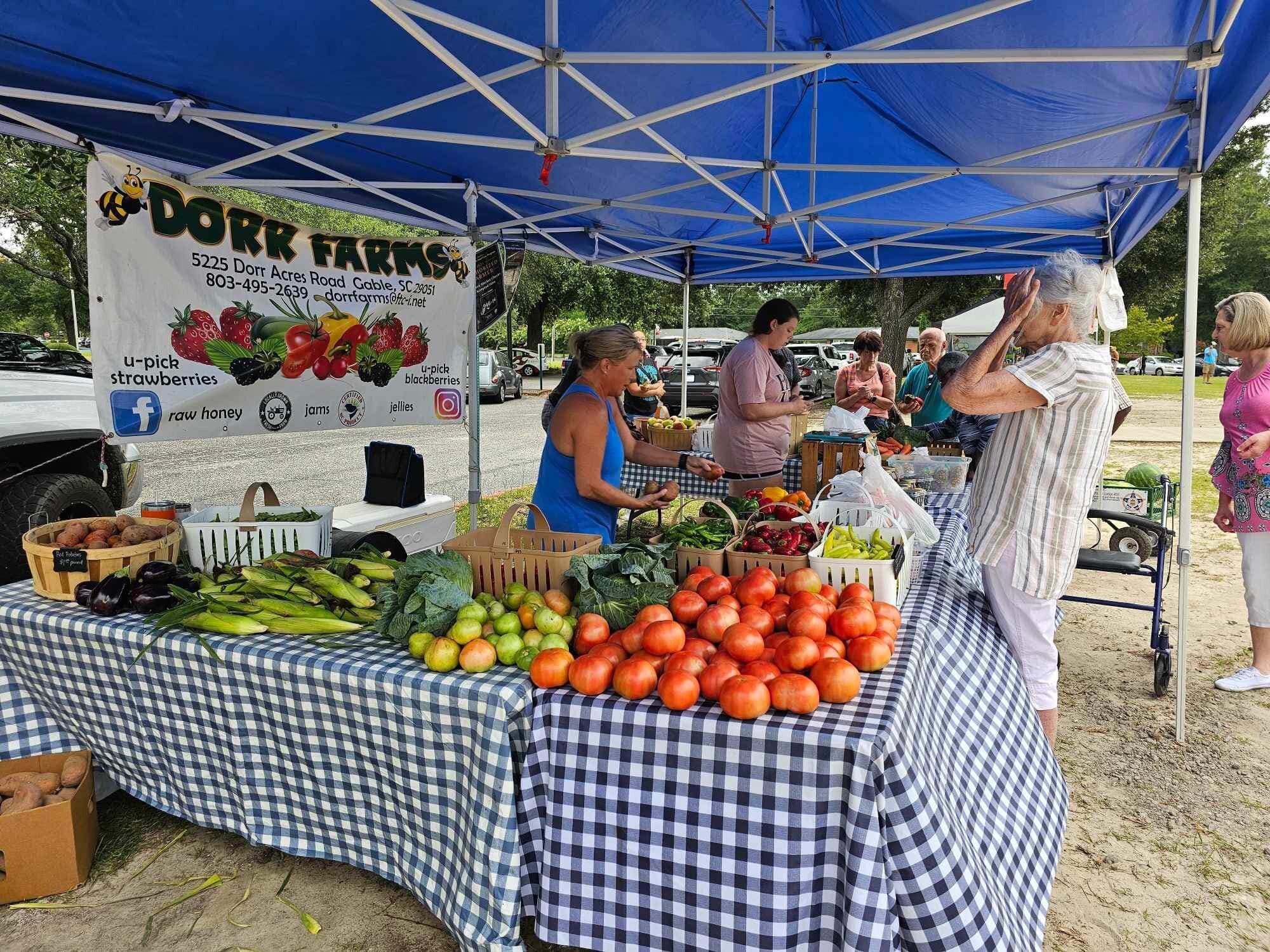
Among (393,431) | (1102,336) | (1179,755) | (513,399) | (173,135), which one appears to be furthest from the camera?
(513,399)

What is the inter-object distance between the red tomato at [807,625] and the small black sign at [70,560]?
244 cm

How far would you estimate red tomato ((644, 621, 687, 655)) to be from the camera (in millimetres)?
2121

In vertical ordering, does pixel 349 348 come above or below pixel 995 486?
above

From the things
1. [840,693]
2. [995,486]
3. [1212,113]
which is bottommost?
[840,693]

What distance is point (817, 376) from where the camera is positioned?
2431cm

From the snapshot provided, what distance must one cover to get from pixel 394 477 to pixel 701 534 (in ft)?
9.56

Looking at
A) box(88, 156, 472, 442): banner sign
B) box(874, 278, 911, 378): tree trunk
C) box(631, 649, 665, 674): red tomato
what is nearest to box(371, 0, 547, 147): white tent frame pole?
box(88, 156, 472, 442): banner sign

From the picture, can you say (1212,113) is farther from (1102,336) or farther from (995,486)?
(1102,336)

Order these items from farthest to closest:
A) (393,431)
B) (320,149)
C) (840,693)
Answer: (393,431) < (320,149) < (840,693)

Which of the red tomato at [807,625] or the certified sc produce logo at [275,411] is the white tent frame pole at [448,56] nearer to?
the red tomato at [807,625]

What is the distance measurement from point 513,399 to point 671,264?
15.8 meters

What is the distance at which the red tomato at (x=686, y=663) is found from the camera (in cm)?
201

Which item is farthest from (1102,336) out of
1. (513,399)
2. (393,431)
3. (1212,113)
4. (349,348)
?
(513,399)

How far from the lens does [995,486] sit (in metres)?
2.80
